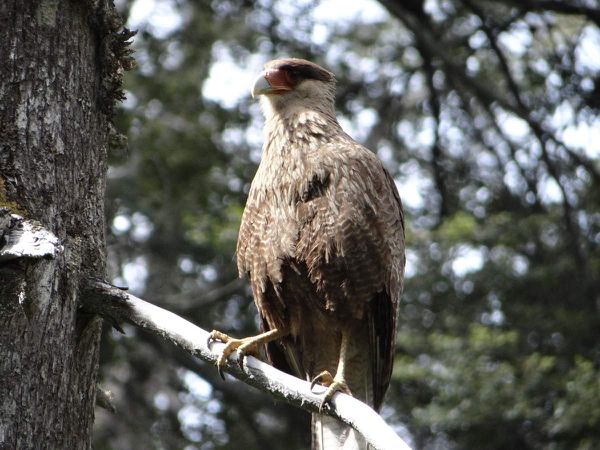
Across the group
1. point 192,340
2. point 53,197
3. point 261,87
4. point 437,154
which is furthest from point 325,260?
point 437,154

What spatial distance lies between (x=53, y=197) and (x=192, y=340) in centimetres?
60

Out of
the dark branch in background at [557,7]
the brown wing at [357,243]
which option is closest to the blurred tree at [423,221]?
the dark branch in background at [557,7]

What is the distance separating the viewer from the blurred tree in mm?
6605

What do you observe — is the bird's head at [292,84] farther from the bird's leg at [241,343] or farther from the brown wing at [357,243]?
the bird's leg at [241,343]

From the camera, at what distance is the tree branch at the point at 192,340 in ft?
8.37

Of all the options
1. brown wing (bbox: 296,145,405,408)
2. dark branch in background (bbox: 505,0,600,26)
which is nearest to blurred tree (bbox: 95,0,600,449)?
dark branch in background (bbox: 505,0,600,26)

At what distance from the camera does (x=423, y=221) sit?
8.64 metres

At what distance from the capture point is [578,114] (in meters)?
7.12

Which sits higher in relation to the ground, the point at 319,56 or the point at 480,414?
the point at 319,56

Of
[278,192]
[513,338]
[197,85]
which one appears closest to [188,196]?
[197,85]

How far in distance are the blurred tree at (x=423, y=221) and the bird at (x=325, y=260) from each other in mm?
2259

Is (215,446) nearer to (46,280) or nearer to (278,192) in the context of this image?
(278,192)

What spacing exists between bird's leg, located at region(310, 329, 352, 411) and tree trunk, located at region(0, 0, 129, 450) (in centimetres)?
74

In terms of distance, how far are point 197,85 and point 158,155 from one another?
1.07m
